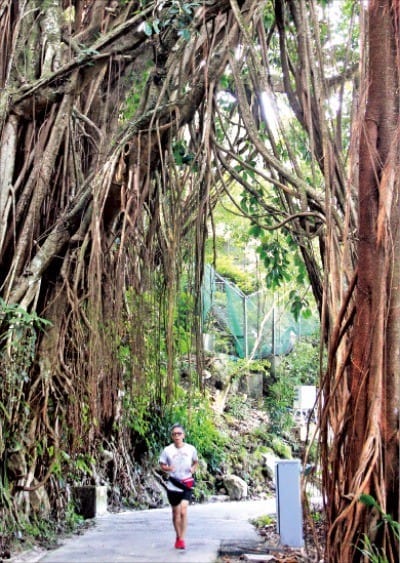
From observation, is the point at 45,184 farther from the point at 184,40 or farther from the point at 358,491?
the point at 358,491

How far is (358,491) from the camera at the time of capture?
8.63 ft

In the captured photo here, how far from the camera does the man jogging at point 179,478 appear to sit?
15.9 ft

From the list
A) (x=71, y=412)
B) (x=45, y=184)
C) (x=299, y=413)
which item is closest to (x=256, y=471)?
(x=299, y=413)

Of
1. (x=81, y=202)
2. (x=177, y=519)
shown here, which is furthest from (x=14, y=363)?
(x=177, y=519)

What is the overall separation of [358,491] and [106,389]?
7.94ft

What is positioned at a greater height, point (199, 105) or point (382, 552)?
point (199, 105)

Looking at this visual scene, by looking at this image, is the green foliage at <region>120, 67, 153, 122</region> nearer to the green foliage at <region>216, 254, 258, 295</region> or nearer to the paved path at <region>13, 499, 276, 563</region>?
the paved path at <region>13, 499, 276, 563</region>

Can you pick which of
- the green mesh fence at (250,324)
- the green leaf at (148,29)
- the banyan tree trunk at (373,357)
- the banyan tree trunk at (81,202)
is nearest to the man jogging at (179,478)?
the banyan tree trunk at (81,202)

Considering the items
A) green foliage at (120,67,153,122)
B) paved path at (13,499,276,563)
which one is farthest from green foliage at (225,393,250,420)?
green foliage at (120,67,153,122)

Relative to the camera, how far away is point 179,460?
4.96 meters

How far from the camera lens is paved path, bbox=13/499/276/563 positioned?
4492 mm

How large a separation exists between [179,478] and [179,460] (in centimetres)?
12

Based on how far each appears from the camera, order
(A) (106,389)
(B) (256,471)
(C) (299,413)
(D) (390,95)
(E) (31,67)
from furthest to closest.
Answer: (C) (299,413), (B) (256,471), (E) (31,67), (A) (106,389), (D) (390,95)

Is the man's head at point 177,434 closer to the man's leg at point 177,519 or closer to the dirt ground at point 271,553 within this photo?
the man's leg at point 177,519
